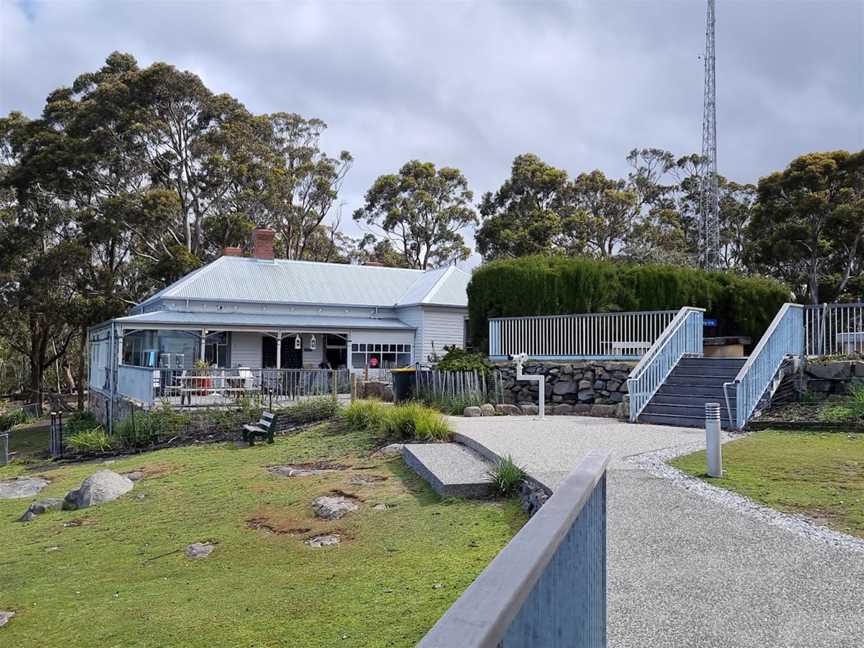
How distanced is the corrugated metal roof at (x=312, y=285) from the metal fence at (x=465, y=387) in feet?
43.0

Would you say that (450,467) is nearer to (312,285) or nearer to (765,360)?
(765,360)

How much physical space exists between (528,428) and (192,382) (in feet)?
33.7

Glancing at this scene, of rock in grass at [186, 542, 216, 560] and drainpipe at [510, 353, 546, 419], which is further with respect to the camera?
drainpipe at [510, 353, 546, 419]

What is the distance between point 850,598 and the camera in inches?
178

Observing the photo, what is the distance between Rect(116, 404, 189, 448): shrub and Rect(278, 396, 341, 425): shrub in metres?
2.61

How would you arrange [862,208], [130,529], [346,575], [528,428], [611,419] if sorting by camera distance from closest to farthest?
[346,575], [130,529], [528,428], [611,419], [862,208]

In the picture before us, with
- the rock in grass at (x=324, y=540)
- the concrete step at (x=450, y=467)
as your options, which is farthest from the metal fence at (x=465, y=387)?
the rock in grass at (x=324, y=540)

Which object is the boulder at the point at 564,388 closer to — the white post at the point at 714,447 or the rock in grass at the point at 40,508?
the white post at the point at 714,447

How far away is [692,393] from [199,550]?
10.8 metres

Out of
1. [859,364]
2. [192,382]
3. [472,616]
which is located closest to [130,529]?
[472,616]

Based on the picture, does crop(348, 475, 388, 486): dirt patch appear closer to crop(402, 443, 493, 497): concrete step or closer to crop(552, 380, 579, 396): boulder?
crop(402, 443, 493, 497): concrete step

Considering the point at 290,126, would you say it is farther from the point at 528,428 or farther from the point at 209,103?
the point at 528,428

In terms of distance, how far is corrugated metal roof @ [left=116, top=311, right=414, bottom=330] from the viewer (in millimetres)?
25344

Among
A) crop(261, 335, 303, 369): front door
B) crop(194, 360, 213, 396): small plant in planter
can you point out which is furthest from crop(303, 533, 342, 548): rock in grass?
crop(261, 335, 303, 369): front door
